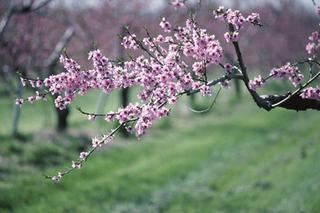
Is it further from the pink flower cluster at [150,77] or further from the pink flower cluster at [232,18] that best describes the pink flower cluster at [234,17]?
the pink flower cluster at [150,77]

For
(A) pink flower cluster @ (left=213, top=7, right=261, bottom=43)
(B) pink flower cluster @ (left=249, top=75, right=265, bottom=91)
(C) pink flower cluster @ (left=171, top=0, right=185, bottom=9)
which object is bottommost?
(B) pink flower cluster @ (left=249, top=75, right=265, bottom=91)

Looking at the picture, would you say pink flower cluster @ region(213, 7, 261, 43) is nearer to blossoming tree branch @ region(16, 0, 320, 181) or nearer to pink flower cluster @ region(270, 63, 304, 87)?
blossoming tree branch @ region(16, 0, 320, 181)

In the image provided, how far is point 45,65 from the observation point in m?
27.8

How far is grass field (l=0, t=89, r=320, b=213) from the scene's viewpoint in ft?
55.0

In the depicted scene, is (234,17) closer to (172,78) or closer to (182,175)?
(172,78)

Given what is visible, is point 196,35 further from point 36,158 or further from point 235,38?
point 36,158

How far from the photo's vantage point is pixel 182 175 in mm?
22516

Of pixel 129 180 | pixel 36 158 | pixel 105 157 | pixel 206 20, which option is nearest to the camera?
pixel 129 180

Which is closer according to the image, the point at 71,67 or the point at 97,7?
the point at 71,67

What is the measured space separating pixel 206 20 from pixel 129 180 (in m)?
33.9

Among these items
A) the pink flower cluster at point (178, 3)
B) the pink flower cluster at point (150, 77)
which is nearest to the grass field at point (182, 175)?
the pink flower cluster at point (150, 77)

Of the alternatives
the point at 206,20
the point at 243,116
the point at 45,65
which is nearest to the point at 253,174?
the point at 45,65

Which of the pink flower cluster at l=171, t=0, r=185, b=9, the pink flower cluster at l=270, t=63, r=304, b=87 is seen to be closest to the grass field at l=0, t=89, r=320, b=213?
the pink flower cluster at l=270, t=63, r=304, b=87

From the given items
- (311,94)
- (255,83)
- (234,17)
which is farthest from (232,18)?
(311,94)
